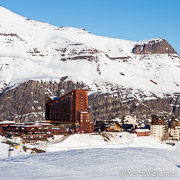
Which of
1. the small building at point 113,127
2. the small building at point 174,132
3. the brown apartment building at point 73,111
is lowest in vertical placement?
the small building at point 174,132

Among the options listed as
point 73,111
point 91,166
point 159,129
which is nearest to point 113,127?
point 73,111

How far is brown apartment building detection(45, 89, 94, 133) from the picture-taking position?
531 feet

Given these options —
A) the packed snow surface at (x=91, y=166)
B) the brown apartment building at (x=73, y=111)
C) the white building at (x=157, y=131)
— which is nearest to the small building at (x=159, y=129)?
the white building at (x=157, y=131)

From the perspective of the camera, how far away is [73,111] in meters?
172

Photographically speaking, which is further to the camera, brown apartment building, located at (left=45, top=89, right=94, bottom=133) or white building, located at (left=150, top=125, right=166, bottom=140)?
white building, located at (left=150, top=125, right=166, bottom=140)

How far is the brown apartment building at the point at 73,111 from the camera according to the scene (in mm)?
161788

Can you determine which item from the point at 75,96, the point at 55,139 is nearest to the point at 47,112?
the point at 75,96

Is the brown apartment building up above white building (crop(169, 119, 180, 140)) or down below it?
above

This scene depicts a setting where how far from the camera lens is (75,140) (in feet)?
424

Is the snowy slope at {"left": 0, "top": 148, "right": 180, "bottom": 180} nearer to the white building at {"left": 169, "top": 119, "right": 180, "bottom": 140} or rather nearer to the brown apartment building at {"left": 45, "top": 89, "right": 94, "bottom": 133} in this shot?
the brown apartment building at {"left": 45, "top": 89, "right": 94, "bottom": 133}

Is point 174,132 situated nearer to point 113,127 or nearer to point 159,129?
point 159,129

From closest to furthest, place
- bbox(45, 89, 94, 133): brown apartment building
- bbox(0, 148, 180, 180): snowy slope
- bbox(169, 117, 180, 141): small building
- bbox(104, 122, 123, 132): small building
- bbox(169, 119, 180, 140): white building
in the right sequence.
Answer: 1. bbox(0, 148, 180, 180): snowy slope
2. bbox(45, 89, 94, 133): brown apartment building
3. bbox(104, 122, 123, 132): small building
4. bbox(169, 117, 180, 141): small building
5. bbox(169, 119, 180, 140): white building

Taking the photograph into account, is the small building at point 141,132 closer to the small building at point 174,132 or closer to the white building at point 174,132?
the small building at point 174,132

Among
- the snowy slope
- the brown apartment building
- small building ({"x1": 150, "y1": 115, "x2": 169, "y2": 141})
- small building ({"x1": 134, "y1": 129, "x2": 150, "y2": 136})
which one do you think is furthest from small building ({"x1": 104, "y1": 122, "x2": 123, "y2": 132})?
the snowy slope
